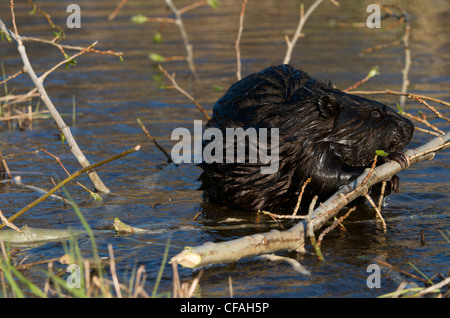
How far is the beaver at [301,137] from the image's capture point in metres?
4.48

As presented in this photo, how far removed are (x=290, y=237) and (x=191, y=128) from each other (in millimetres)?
3480

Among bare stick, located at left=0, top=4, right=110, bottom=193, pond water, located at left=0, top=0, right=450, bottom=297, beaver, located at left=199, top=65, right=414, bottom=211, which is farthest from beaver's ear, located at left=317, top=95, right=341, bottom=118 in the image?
bare stick, located at left=0, top=4, right=110, bottom=193

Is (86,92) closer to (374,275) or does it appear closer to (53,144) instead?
(53,144)

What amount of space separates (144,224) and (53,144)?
2.37 meters

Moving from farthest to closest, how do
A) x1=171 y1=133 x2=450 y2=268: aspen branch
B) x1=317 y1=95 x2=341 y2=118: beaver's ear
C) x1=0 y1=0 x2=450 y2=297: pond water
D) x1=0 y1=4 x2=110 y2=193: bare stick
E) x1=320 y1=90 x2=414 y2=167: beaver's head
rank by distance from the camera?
x1=0 y1=4 x2=110 y2=193: bare stick < x1=320 y1=90 x2=414 y2=167: beaver's head < x1=317 y1=95 x2=341 y2=118: beaver's ear < x1=0 y1=0 x2=450 y2=297: pond water < x1=171 y1=133 x2=450 y2=268: aspen branch

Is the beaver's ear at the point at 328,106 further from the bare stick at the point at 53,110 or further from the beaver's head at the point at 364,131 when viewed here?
the bare stick at the point at 53,110

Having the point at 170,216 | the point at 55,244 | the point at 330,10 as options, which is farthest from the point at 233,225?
the point at 330,10

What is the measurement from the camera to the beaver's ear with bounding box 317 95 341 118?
4445 mm

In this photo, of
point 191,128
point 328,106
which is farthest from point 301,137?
point 191,128

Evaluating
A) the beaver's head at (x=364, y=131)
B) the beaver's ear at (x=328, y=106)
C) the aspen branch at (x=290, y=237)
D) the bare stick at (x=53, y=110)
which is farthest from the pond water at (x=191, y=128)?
the beaver's ear at (x=328, y=106)

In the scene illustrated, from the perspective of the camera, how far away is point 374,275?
356 centimetres

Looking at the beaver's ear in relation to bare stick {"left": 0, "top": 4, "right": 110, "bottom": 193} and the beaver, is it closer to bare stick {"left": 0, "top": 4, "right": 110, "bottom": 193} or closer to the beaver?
the beaver

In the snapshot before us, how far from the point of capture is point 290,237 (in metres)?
3.67

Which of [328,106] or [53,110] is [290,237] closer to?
[328,106]
